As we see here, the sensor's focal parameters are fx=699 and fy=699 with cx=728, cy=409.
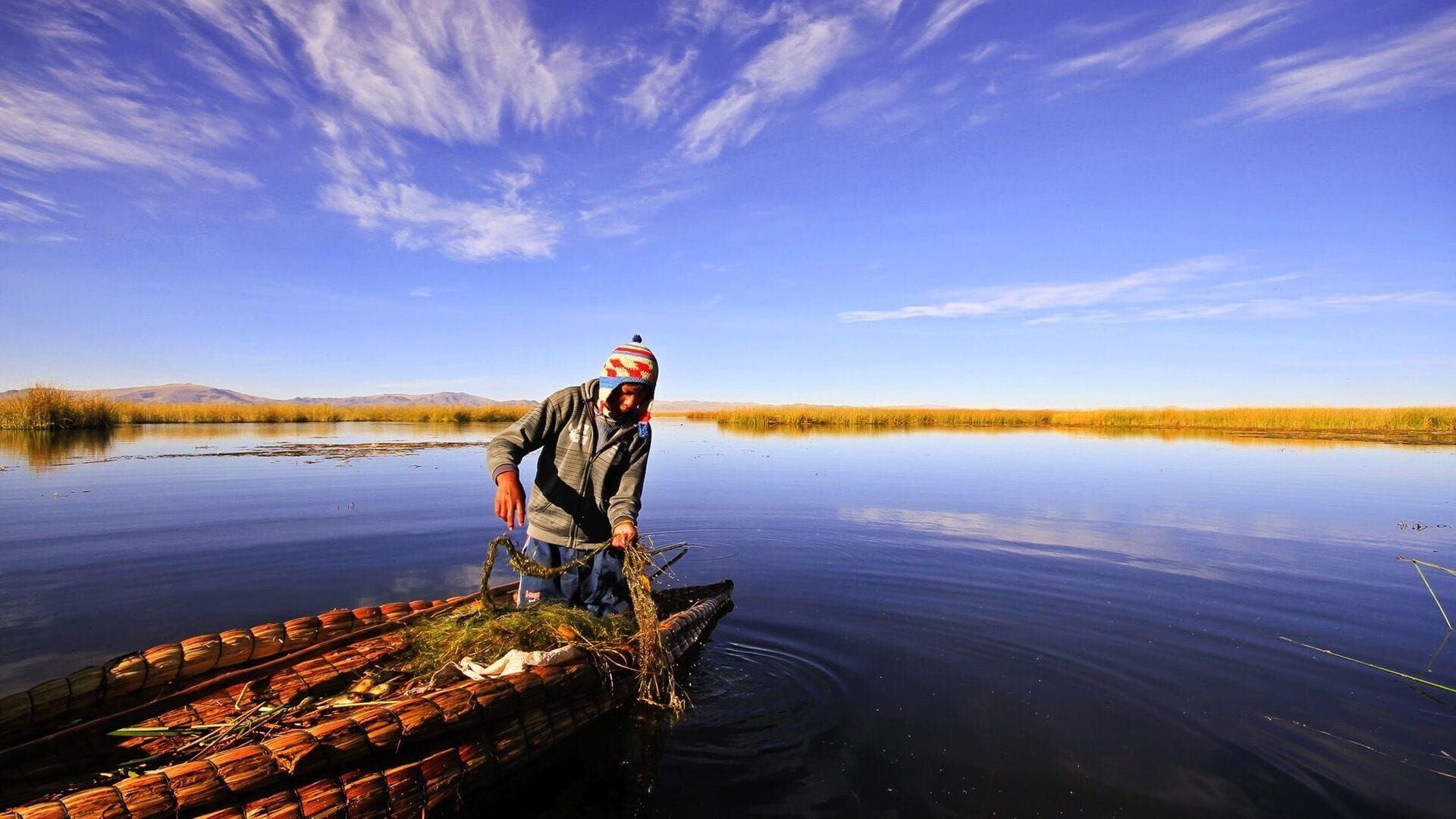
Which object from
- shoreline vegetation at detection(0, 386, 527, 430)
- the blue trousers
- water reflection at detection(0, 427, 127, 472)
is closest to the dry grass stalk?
shoreline vegetation at detection(0, 386, 527, 430)

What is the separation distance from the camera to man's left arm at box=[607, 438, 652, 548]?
4535 mm

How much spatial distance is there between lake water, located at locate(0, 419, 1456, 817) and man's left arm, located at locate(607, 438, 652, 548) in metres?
1.14

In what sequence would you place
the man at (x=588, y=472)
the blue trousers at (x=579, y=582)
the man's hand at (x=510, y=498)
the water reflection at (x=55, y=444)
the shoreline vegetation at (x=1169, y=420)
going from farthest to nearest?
the shoreline vegetation at (x=1169, y=420) < the water reflection at (x=55, y=444) < the blue trousers at (x=579, y=582) < the man at (x=588, y=472) < the man's hand at (x=510, y=498)

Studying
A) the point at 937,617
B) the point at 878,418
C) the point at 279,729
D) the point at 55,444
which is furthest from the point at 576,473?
the point at 878,418

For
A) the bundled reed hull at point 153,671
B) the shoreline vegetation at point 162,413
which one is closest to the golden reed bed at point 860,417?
the shoreline vegetation at point 162,413

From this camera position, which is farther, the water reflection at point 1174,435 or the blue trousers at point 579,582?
the water reflection at point 1174,435

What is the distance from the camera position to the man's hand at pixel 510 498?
4.03m

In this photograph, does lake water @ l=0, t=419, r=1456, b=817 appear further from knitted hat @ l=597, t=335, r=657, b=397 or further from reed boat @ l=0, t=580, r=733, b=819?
knitted hat @ l=597, t=335, r=657, b=397

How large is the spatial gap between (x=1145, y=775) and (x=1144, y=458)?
2137 cm

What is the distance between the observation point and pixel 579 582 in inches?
189

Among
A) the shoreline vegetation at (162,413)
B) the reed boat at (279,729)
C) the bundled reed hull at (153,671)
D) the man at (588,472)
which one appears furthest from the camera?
the shoreline vegetation at (162,413)

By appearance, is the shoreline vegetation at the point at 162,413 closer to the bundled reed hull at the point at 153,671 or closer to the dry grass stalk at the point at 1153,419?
the dry grass stalk at the point at 1153,419

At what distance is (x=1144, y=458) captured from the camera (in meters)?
22.1

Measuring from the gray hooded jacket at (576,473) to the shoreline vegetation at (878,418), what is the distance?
35.9m
